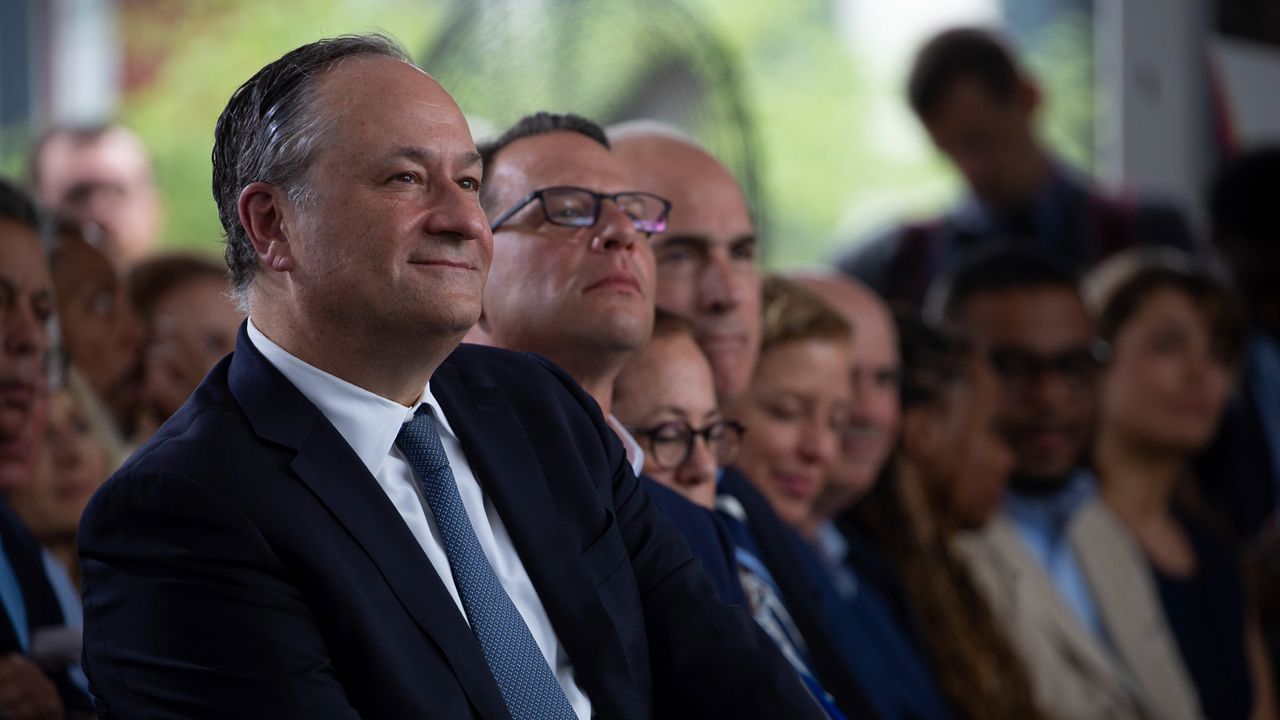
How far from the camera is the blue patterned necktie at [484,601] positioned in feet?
5.11

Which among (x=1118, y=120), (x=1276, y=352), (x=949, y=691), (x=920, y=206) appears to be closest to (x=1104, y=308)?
(x=1276, y=352)

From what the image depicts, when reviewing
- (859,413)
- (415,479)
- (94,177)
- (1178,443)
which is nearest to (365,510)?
(415,479)

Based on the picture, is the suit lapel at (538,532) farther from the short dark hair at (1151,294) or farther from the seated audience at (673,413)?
the short dark hair at (1151,294)

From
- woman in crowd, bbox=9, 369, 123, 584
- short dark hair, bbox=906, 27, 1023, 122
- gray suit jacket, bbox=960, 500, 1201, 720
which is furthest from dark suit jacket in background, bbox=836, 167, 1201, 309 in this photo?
woman in crowd, bbox=9, 369, 123, 584

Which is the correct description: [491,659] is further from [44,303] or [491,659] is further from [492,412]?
[44,303]

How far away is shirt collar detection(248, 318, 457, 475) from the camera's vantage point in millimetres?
1542

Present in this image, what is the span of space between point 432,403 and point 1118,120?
516 centimetres

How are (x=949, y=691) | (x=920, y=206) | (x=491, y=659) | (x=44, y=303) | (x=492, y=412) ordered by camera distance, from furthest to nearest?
(x=920, y=206) < (x=949, y=691) < (x=44, y=303) < (x=492, y=412) < (x=491, y=659)

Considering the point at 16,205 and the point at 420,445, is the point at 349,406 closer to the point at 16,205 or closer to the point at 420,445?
the point at 420,445

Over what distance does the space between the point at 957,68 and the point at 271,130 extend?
3.27 meters

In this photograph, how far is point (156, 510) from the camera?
1.38 m

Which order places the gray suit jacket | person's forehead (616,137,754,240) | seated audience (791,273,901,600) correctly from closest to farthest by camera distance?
1. person's forehead (616,137,754,240)
2. seated audience (791,273,901,600)
3. the gray suit jacket

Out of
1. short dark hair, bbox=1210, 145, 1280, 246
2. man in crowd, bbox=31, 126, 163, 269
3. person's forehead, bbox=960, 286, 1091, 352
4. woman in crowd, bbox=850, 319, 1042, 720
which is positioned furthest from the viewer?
short dark hair, bbox=1210, 145, 1280, 246

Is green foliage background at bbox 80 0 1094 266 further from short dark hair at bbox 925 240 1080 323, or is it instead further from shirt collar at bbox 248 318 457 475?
shirt collar at bbox 248 318 457 475
